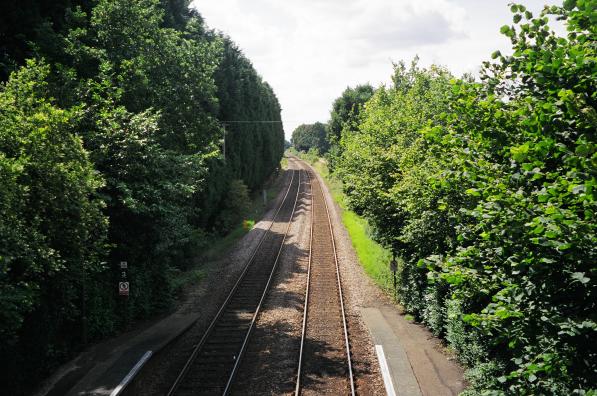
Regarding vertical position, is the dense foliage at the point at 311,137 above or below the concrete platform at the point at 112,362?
above

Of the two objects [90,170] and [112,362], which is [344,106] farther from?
[112,362]

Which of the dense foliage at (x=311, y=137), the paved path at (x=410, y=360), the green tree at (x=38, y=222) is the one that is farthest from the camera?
the dense foliage at (x=311, y=137)

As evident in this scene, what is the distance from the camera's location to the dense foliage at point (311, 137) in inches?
6329

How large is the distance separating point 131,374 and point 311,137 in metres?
157

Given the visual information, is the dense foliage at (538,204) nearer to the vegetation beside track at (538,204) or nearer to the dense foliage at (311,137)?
the vegetation beside track at (538,204)

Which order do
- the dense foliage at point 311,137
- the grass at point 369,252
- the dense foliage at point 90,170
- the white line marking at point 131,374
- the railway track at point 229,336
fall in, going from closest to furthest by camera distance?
1. the dense foliage at point 90,170
2. the white line marking at point 131,374
3. the railway track at point 229,336
4. the grass at point 369,252
5. the dense foliage at point 311,137

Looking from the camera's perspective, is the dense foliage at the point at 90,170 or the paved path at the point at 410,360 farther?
the paved path at the point at 410,360

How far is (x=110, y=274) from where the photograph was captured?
684 inches

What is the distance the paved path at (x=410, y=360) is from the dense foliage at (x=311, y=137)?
13308 cm

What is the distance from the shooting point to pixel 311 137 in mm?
167750

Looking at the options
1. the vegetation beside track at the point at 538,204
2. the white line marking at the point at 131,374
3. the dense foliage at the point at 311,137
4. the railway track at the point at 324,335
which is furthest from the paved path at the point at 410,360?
the dense foliage at the point at 311,137

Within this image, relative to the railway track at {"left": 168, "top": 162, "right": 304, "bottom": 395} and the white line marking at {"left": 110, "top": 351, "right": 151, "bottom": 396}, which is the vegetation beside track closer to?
the railway track at {"left": 168, "top": 162, "right": 304, "bottom": 395}

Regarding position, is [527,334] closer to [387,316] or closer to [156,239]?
[387,316]

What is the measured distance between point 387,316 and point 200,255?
566 inches
